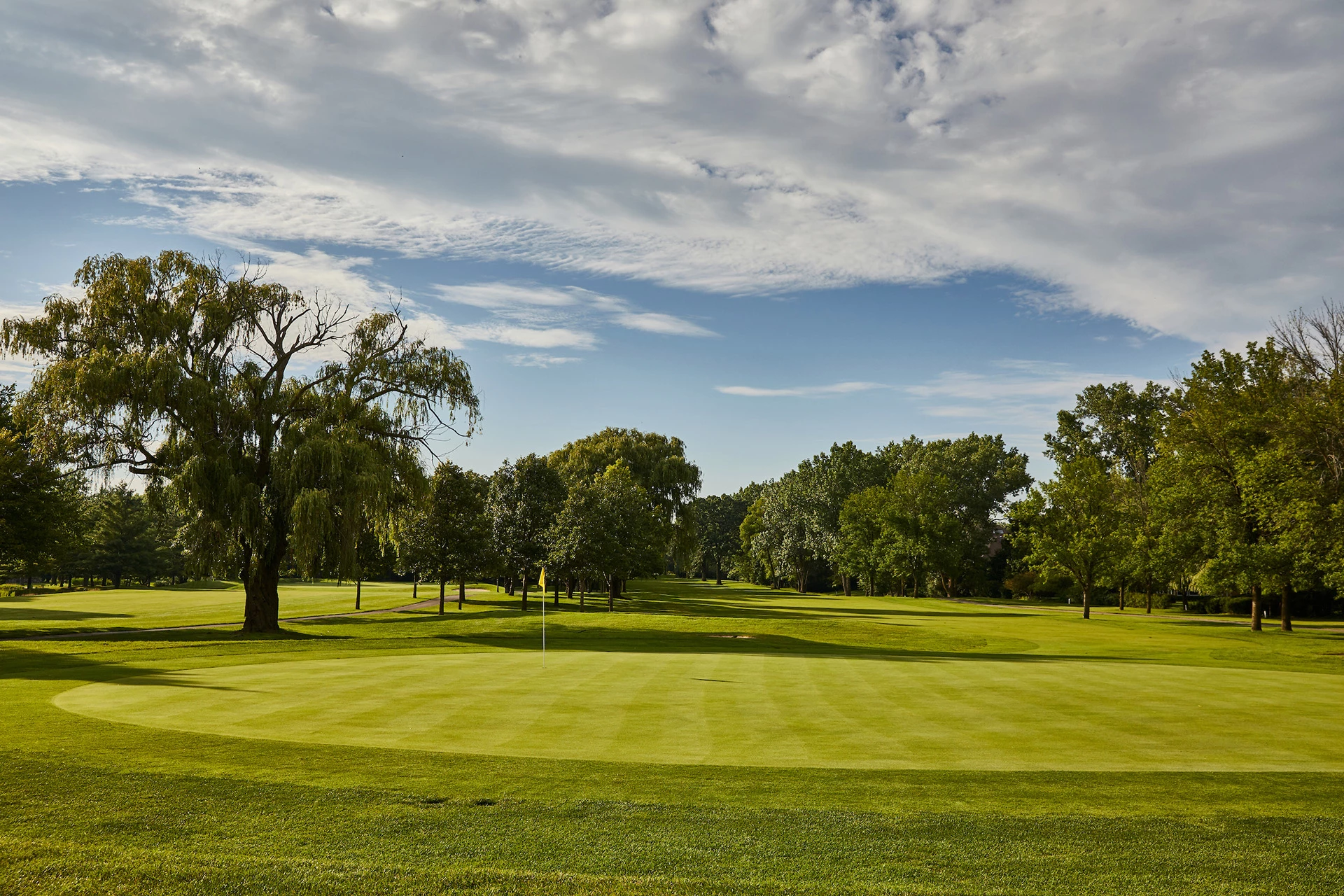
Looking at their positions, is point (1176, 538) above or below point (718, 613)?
above

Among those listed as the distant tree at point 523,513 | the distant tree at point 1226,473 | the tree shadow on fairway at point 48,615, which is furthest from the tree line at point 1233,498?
the tree shadow on fairway at point 48,615

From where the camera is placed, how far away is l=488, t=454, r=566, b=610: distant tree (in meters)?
52.0

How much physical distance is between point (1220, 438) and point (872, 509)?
37.3m

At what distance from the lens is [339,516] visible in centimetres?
3133

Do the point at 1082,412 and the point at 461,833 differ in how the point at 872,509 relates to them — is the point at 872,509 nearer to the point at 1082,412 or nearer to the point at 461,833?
the point at 1082,412

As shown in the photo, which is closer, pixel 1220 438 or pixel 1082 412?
pixel 1220 438

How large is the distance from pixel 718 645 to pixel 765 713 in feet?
51.5

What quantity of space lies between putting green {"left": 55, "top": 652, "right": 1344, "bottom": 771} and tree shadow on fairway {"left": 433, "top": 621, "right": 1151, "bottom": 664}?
561 cm

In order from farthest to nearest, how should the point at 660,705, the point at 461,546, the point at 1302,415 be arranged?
the point at 461,546 → the point at 1302,415 → the point at 660,705

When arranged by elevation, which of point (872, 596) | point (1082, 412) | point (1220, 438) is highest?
point (1082, 412)

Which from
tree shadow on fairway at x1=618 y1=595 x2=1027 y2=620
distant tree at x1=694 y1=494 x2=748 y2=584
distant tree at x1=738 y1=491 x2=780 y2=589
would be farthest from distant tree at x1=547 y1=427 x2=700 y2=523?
distant tree at x1=694 y1=494 x2=748 y2=584

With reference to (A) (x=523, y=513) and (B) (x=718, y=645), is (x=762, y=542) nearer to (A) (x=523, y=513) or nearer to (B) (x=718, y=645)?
(A) (x=523, y=513)

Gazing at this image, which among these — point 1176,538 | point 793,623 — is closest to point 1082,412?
point 1176,538

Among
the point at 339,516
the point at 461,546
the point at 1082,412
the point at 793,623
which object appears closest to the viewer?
the point at 339,516
